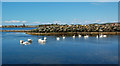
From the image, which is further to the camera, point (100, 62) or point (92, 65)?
point (100, 62)

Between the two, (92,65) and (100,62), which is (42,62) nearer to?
(92,65)

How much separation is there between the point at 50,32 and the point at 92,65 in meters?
34.1

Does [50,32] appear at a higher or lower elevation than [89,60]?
higher

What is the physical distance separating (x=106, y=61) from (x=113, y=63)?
76 cm

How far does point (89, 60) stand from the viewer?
13.5 m

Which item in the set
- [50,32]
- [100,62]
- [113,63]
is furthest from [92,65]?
[50,32]

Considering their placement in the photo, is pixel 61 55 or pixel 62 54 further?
pixel 62 54

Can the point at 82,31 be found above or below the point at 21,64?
above

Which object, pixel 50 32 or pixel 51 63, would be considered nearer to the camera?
pixel 51 63

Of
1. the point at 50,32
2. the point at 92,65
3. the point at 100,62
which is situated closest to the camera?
the point at 92,65

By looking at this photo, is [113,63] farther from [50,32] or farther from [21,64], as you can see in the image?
[50,32]

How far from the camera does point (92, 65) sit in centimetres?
1203

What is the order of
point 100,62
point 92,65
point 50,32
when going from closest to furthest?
1. point 92,65
2. point 100,62
3. point 50,32

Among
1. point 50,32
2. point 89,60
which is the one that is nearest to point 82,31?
point 50,32
